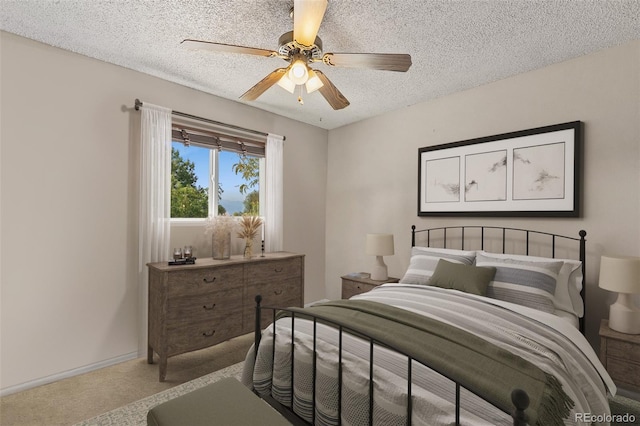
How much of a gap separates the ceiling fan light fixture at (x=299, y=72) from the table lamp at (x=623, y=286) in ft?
7.97

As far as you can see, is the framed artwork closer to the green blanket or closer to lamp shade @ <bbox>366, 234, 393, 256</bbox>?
lamp shade @ <bbox>366, 234, 393, 256</bbox>

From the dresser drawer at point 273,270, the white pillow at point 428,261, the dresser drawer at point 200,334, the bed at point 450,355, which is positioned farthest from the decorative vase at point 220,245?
the white pillow at point 428,261

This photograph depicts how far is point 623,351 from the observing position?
2078 mm

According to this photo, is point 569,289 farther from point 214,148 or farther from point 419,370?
point 214,148

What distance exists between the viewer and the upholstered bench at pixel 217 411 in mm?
1295

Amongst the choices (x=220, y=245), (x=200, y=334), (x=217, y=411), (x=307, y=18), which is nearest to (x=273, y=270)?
(x=220, y=245)

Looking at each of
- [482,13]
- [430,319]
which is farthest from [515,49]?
[430,319]

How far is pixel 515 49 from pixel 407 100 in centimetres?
126

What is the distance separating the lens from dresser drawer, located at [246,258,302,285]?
3.30 meters

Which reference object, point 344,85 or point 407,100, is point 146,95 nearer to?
point 344,85

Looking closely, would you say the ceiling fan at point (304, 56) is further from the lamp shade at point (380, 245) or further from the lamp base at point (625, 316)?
the lamp base at point (625, 316)

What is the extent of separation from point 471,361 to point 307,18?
186 centimetres

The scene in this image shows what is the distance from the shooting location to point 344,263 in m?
4.60

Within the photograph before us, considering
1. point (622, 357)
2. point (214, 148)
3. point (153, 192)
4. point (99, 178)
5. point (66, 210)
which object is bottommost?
point (622, 357)
